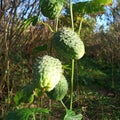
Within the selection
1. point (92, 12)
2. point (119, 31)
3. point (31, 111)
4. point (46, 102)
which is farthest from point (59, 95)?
point (119, 31)

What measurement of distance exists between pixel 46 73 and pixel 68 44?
16 centimetres

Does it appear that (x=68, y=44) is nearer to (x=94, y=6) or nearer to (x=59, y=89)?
(x=59, y=89)

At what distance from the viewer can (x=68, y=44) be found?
141 cm

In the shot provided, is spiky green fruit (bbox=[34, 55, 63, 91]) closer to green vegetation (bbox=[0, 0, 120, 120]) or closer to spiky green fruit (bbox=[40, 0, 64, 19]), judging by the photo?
green vegetation (bbox=[0, 0, 120, 120])

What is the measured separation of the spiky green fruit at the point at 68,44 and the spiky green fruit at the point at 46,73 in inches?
3.0

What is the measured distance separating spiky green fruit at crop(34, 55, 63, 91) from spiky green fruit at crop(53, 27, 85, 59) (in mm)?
A: 77

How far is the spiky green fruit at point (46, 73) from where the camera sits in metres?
1.31

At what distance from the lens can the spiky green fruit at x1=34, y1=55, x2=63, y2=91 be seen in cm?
131

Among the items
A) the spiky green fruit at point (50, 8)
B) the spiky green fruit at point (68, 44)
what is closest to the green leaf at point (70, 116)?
the spiky green fruit at point (68, 44)

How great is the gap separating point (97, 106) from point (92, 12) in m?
3.84

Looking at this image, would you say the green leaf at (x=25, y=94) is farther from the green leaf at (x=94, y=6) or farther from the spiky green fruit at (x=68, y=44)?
the green leaf at (x=94, y=6)

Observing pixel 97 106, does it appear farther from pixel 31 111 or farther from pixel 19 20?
pixel 31 111

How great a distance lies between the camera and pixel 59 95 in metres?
1.54

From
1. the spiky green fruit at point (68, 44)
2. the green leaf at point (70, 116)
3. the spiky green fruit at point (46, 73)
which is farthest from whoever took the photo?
the green leaf at point (70, 116)
